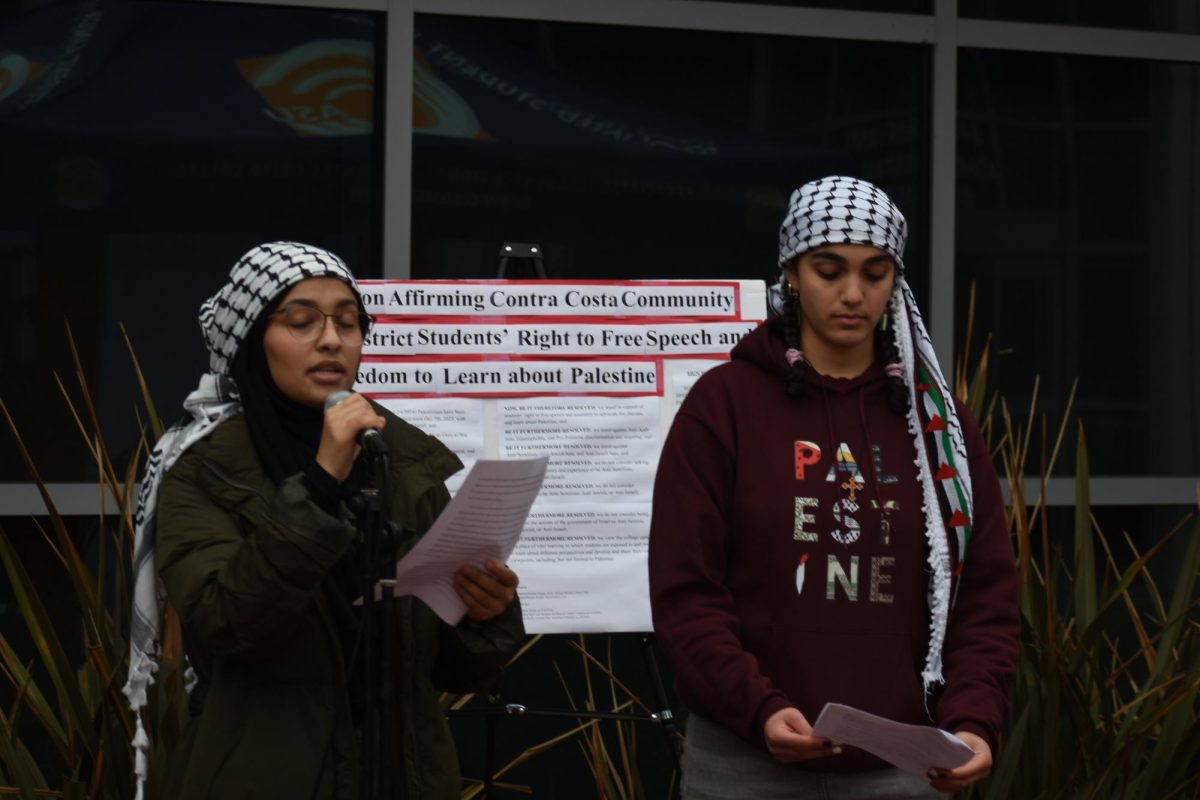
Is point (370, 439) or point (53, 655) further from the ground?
point (370, 439)

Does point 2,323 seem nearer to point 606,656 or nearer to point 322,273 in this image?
point 606,656

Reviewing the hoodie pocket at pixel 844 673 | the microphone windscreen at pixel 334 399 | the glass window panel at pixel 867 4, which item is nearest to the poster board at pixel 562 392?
the hoodie pocket at pixel 844 673

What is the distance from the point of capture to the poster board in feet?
12.2

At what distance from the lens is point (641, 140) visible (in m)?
5.09

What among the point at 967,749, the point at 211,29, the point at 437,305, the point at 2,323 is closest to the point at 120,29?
the point at 211,29

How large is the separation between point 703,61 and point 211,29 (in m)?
1.45

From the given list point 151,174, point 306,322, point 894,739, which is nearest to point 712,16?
point 151,174

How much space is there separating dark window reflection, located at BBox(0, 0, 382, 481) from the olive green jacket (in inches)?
90.4

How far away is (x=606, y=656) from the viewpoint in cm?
492

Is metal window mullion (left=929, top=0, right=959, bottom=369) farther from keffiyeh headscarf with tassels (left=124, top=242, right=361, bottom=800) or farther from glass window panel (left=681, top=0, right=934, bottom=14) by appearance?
keffiyeh headscarf with tassels (left=124, top=242, right=361, bottom=800)

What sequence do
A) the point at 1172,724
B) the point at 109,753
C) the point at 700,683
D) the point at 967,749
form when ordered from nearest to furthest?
1. the point at 967,749
2. the point at 700,683
3. the point at 109,753
4. the point at 1172,724

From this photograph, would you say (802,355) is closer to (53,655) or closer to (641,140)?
(53,655)

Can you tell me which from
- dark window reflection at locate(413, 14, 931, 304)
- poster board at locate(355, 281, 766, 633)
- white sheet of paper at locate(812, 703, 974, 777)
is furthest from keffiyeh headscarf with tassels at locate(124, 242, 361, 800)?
dark window reflection at locate(413, 14, 931, 304)

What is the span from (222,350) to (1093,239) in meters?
3.66
